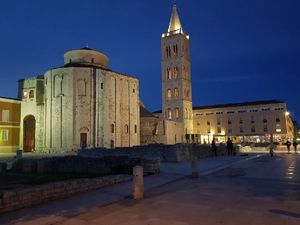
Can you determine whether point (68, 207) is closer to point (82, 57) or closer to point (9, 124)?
point (9, 124)

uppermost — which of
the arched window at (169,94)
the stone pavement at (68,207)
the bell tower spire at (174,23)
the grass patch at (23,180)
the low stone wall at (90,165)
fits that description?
the bell tower spire at (174,23)

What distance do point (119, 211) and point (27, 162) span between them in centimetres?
1099

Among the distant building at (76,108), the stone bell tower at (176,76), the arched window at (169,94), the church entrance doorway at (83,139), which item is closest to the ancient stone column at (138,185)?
the distant building at (76,108)

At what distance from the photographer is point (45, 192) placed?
8.82m

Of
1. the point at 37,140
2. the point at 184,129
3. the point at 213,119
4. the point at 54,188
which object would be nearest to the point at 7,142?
the point at 37,140

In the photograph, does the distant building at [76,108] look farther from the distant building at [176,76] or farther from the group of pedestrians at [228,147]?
the distant building at [176,76]

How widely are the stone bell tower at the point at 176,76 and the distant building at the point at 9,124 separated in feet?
140

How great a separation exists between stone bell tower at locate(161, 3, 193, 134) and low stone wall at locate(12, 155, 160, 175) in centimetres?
6201

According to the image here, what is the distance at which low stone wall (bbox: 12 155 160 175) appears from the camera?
49.4ft

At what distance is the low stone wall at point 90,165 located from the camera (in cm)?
1507

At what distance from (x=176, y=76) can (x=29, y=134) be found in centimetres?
4458

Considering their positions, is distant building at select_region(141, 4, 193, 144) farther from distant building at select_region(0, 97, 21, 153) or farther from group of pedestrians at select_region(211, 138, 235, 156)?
group of pedestrians at select_region(211, 138, 235, 156)

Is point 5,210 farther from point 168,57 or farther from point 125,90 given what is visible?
point 168,57

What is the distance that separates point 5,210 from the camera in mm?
7648
